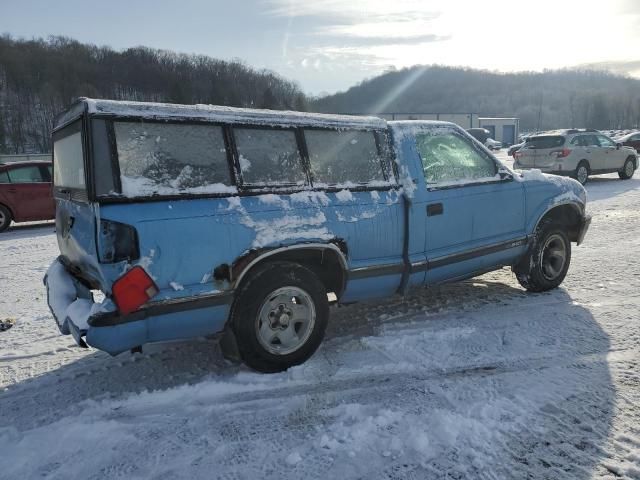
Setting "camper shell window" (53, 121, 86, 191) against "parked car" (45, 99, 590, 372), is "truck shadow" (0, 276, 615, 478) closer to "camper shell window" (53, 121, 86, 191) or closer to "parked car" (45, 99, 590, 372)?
"parked car" (45, 99, 590, 372)

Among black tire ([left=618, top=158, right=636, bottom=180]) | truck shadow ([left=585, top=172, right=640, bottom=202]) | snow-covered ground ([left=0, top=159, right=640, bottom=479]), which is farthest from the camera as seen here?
black tire ([left=618, top=158, right=636, bottom=180])

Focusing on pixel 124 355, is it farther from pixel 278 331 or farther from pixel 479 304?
pixel 479 304

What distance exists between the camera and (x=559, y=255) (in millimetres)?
5301

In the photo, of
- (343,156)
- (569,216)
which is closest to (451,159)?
(343,156)

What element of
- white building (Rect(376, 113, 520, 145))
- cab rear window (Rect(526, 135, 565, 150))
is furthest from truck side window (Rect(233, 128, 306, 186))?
white building (Rect(376, 113, 520, 145))

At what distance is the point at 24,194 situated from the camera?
10906mm

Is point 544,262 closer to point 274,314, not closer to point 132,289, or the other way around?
point 274,314

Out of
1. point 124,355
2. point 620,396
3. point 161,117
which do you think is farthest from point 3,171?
point 620,396

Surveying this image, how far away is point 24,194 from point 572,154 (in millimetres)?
15137

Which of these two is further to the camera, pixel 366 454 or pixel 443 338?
pixel 443 338

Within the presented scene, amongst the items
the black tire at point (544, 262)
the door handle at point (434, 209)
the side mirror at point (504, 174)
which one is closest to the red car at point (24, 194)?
the door handle at point (434, 209)

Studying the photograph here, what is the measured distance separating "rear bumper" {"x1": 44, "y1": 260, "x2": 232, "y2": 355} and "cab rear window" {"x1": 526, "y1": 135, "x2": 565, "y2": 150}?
47.8 ft

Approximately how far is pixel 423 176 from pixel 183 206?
214 centimetres

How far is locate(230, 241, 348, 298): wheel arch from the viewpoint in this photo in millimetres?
3242
